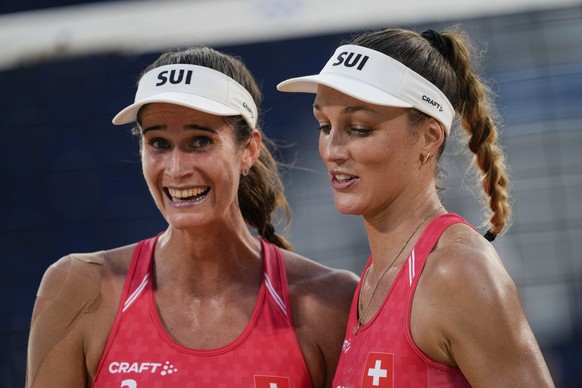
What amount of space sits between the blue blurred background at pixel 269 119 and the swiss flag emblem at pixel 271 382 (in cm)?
275

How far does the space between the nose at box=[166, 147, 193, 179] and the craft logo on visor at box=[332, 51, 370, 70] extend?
0.63 meters

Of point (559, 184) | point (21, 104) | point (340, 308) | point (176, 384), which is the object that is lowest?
point (176, 384)

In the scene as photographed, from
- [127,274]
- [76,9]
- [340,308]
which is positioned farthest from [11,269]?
[340,308]

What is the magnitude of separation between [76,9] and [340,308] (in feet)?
11.5

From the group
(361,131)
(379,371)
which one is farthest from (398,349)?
(361,131)

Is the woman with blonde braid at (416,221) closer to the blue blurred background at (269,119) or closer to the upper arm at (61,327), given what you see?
the upper arm at (61,327)

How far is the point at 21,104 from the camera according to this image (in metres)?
6.27

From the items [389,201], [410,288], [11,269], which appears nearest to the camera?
[410,288]

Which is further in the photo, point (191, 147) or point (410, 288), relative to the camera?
point (191, 147)

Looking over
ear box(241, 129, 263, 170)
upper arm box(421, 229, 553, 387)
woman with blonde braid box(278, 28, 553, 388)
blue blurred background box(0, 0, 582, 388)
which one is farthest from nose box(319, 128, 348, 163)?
blue blurred background box(0, 0, 582, 388)

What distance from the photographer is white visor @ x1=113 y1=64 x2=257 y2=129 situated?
11.1 feet

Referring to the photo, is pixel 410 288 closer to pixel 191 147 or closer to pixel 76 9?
pixel 191 147

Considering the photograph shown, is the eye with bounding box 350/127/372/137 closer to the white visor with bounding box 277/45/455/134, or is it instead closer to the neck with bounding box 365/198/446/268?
the white visor with bounding box 277/45/455/134

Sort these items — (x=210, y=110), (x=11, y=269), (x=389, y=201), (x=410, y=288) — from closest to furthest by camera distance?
(x=410, y=288) < (x=389, y=201) < (x=210, y=110) < (x=11, y=269)
